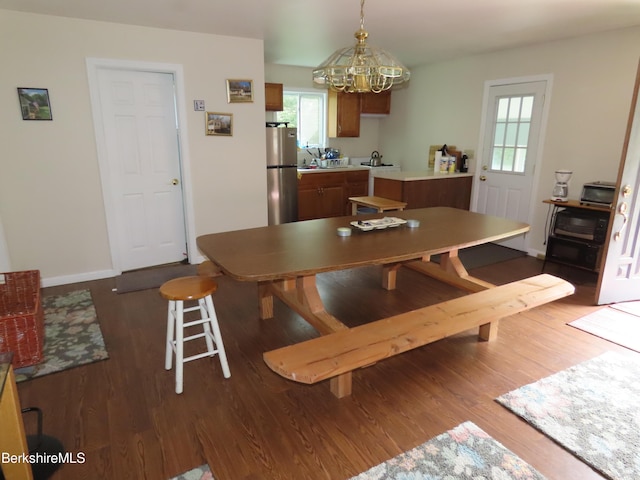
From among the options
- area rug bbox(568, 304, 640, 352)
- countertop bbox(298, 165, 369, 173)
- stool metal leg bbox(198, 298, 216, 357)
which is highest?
countertop bbox(298, 165, 369, 173)

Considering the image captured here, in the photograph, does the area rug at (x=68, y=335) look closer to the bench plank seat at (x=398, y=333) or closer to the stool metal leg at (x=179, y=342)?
the stool metal leg at (x=179, y=342)

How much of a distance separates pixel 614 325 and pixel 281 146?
4155mm

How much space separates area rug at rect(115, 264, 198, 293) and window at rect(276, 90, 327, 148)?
295 cm

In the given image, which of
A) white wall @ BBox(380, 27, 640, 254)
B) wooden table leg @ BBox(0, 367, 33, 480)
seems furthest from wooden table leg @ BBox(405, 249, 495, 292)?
wooden table leg @ BBox(0, 367, 33, 480)

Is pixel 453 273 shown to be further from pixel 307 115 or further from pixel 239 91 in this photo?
pixel 307 115

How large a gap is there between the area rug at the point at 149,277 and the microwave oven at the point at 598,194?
13.0ft

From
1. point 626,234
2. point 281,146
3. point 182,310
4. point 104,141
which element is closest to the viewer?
point 182,310

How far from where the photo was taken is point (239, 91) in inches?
→ 163

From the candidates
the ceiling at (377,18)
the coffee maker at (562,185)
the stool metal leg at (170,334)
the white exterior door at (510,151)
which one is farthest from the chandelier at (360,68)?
the white exterior door at (510,151)

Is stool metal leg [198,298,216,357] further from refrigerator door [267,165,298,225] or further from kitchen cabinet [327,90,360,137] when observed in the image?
kitchen cabinet [327,90,360,137]

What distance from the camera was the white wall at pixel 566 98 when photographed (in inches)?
147

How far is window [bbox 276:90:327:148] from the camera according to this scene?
607cm

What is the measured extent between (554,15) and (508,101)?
1467 millimetres

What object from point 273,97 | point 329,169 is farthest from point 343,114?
point 273,97
